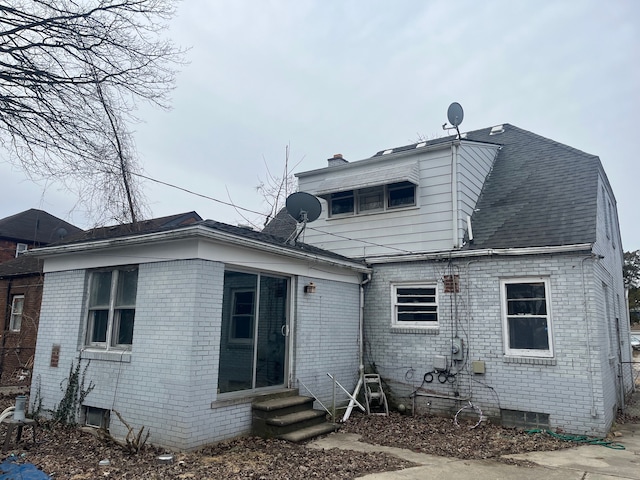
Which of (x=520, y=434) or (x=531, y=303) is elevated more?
(x=531, y=303)

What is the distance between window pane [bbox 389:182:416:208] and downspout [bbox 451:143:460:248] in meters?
0.93

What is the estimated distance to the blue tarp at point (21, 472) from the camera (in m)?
4.78

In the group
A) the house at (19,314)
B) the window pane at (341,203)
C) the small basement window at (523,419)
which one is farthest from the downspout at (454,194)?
the house at (19,314)

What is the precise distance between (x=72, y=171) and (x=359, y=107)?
10.8m

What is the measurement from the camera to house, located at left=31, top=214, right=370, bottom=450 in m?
6.16

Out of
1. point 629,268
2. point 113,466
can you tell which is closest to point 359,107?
point 113,466

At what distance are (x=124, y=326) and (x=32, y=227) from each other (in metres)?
24.1

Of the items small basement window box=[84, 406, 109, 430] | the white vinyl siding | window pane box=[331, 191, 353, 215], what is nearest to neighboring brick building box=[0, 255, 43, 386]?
small basement window box=[84, 406, 109, 430]

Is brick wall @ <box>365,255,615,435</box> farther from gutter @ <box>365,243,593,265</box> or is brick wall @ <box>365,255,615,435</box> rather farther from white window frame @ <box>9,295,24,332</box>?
white window frame @ <box>9,295,24,332</box>

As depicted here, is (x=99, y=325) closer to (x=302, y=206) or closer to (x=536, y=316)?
(x=302, y=206)

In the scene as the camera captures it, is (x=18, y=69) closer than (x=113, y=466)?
No

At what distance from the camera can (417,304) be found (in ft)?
31.1

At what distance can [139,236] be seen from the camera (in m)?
6.64

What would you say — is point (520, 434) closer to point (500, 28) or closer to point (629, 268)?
point (500, 28)
